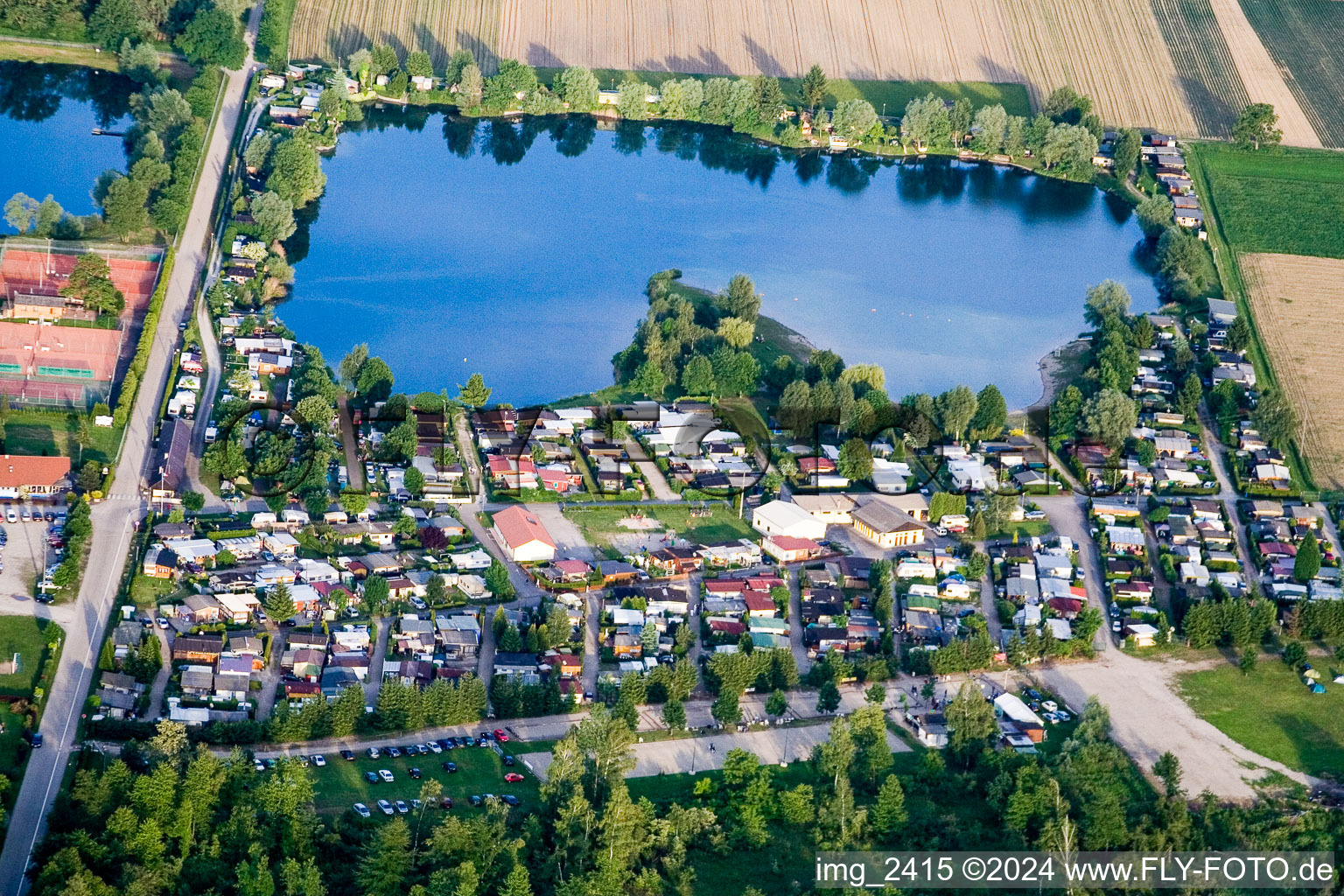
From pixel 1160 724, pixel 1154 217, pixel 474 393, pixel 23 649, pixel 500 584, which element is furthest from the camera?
pixel 1154 217

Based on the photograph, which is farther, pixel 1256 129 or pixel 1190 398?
pixel 1256 129

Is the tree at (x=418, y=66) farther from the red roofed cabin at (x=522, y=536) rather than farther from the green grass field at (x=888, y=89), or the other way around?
the red roofed cabin at (x=522, y=536)

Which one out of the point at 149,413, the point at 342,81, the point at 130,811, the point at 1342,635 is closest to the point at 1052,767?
the point at 1342,635

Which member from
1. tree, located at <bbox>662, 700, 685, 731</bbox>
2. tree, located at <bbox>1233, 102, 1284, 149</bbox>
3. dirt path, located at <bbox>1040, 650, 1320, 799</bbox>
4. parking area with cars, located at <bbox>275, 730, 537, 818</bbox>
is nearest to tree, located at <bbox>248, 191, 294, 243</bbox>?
parking area with cars, located at <bbox>275, 730, 537, 818</bbox>

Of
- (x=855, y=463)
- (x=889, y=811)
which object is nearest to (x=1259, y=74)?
(x=855, y=463)

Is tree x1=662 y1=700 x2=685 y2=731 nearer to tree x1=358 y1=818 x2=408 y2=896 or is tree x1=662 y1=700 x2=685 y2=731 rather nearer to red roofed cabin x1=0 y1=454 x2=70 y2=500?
tree x1=358 y1=818 x2=408 y2=896

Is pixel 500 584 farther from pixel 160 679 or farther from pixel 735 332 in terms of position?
pixel 735 332

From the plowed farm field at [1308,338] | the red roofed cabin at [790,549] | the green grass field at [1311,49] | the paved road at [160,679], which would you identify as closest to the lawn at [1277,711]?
the red roofed cabin at [790,549]
